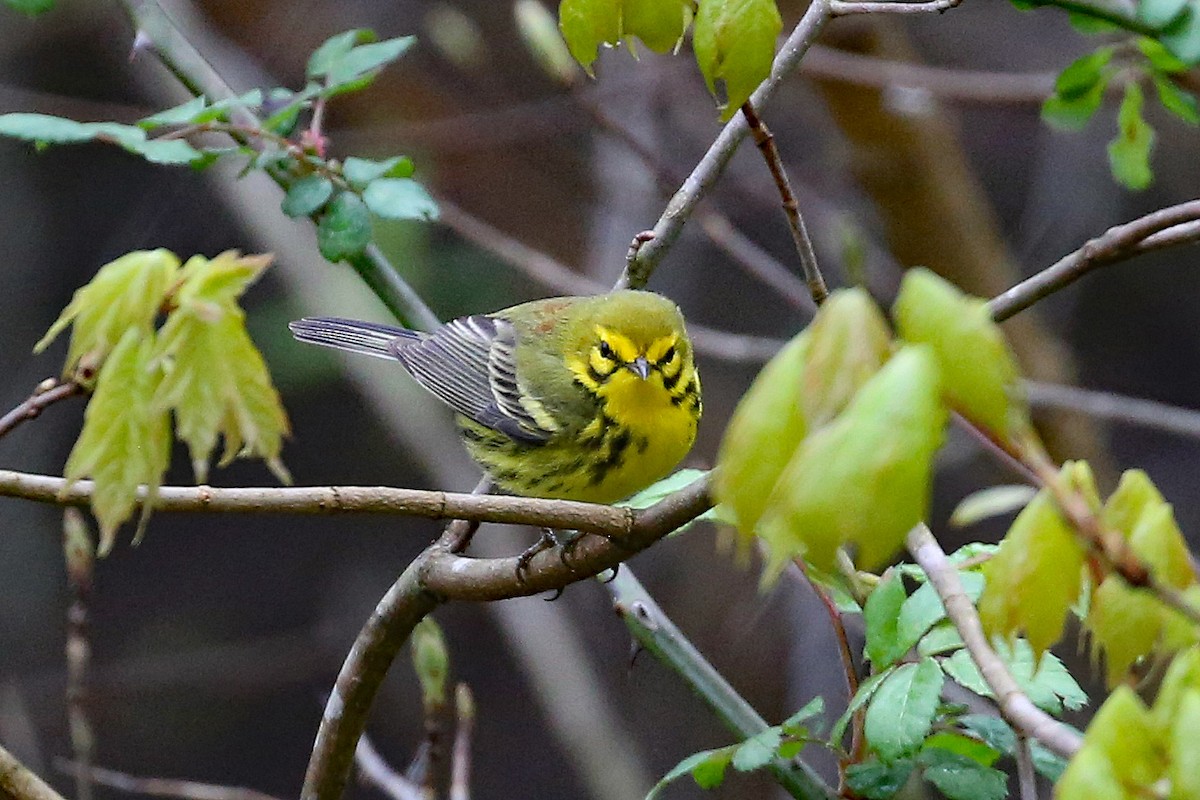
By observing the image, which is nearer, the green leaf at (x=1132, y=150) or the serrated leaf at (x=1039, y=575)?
the serrated leaf at (x=1039, y=575)

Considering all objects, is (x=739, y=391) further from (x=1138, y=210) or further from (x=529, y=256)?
(x=529, y=256)

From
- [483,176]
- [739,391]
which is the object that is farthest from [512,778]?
[483,176]

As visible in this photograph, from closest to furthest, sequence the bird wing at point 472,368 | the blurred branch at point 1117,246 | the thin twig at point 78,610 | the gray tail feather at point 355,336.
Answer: the blurred branch at point 1117,246 < the thin twig at point 78,610 < the bird wing at point 472,368 < the gray tail feather at point 355,336

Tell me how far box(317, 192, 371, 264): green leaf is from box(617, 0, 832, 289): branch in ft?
1.67

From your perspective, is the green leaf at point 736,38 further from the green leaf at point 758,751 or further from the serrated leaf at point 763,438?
the green leaf at point 758,751

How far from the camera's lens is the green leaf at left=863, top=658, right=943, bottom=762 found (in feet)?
4.46

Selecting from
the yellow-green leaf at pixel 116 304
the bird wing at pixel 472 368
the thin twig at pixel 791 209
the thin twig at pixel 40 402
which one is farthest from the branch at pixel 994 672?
the bird wing at pixel 472 368

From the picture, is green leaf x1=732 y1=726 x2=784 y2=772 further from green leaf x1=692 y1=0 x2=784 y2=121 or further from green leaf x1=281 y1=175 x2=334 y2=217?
green leaf x1=281 y1=175 x2=334 y2=217

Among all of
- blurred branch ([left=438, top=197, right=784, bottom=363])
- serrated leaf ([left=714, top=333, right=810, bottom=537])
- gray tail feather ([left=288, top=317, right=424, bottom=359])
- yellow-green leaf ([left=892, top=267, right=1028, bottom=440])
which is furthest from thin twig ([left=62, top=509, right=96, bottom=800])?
blurred branch ([left=438, top=197, right=784, bottom=363])

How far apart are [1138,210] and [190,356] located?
5.73m

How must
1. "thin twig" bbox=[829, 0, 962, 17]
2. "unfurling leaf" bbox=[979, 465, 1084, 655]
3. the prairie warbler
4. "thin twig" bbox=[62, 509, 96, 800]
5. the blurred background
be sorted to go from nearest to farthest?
"unfurling leaf" bbox=[979, 465, 1084, 655] < "thin twig" bbox=[829, 0, 962, 17] < "thin twig" bbox=[62, 509, 96, 800] < the prairie warbler < the blurred background

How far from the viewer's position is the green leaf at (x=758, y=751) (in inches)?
57.0

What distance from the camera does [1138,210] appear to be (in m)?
6.19

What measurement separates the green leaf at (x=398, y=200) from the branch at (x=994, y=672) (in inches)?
33.0
